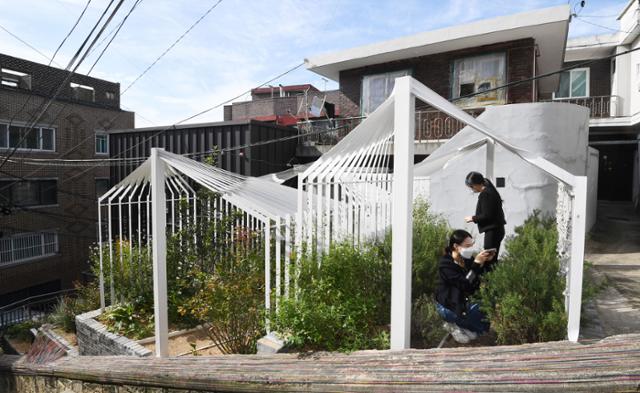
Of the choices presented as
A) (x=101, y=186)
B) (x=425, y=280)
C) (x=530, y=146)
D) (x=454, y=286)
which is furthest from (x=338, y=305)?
(x=101, y=186)

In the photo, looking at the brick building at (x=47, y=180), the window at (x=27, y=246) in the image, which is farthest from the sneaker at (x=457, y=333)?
Result: the window at (x=27, y=246)

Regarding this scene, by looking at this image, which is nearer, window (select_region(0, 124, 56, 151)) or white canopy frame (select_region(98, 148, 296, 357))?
white canopy frame (select_region(98, 148, 296, 357))

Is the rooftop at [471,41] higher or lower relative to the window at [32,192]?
higher

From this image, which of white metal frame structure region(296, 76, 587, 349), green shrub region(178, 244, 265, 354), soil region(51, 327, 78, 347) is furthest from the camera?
soil region(51, 327, 78, 347)

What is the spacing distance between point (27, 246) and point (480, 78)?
21.1m

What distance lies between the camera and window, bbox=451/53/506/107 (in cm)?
1129

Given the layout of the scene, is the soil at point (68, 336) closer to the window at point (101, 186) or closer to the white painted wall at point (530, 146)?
the white painted wall at point (530, 146)

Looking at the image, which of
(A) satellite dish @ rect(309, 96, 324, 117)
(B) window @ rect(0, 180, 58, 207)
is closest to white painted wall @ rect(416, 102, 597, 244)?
(A) satellite dish @ rect(309, 96, 324, 117)

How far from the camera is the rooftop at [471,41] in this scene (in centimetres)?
981

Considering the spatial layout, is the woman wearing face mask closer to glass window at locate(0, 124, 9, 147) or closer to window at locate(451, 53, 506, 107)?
window at locate(451, 53, 506, 107)

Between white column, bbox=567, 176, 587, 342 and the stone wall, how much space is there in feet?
16.0

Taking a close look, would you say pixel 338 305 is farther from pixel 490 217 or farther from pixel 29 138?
pixel 29 138

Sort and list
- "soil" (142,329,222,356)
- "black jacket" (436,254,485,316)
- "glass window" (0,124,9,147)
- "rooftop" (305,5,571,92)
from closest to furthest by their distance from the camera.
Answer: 1. "black jacket" (436,254,485,316)
2. "soil" (142,329,222,356)
3. "rooftop" (305,5,571,92)
4. "glass window" (0,124,9,147)

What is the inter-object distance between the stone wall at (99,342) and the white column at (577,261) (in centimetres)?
488
